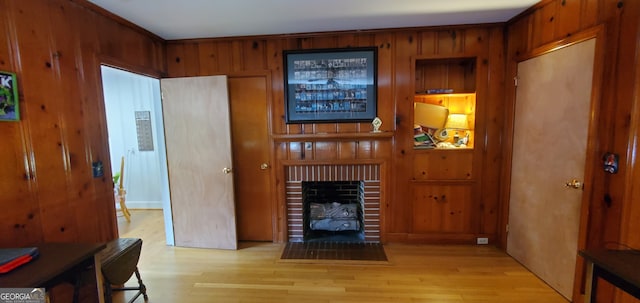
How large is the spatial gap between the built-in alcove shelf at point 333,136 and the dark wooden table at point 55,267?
170cm

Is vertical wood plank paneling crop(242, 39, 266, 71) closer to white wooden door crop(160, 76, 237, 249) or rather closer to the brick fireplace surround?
white wooden door crop(160, 76, 237, 249)

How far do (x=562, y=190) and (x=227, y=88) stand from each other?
10.0 ft

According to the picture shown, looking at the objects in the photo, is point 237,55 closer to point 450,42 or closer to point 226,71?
point 226,71

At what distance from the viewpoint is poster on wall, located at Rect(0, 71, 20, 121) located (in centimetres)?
146

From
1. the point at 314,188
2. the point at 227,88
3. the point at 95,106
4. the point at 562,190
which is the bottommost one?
the point at 314,188

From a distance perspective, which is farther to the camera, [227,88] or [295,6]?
[227,88]

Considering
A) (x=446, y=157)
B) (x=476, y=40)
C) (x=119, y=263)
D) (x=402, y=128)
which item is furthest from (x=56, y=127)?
(x=476, y=40)

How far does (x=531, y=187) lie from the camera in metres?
2.29

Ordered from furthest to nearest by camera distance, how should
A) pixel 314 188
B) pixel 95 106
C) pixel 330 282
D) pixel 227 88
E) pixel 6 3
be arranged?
pixel 314 188 < pixel 227 88 < pixel 330 282 < pixel 95 106 < pixel 6 3

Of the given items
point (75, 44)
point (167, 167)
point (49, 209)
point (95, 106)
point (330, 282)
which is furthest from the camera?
point (167, 167)

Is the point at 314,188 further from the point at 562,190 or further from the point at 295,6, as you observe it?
the point at 562,190

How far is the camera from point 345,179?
2.87 m

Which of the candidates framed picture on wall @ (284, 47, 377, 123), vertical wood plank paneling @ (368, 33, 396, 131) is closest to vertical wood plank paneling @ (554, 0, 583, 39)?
vertical wood plank paneling @ (368, 33, 396, 131)

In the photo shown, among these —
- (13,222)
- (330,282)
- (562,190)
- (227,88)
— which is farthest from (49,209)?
(562,190)
